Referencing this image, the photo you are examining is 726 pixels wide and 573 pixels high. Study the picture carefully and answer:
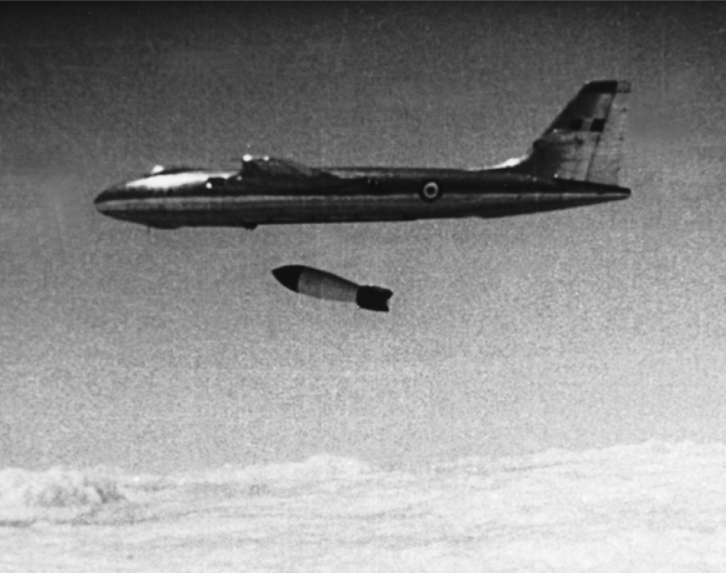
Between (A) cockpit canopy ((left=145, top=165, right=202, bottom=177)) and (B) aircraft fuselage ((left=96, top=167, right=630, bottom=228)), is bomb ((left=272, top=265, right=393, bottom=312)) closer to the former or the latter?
(B) aircraft fuselage ((left=96, top=167, right=630, bottom=228))

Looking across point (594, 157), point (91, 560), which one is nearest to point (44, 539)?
point (91, 560)

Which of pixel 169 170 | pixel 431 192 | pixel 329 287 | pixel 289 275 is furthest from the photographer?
pixel 289 275

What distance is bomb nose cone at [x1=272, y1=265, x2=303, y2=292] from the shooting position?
6.53 metres

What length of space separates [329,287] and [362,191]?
806 millimetres

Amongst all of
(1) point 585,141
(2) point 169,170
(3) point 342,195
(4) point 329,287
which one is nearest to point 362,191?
(3) point 342,195

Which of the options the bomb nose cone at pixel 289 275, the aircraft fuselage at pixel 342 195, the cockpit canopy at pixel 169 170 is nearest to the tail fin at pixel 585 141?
the aircraft fuselage at pixel 342 195

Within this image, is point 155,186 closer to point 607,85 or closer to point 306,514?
point 607,85

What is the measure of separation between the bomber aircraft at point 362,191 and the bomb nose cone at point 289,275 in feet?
1.76

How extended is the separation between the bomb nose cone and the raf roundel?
43.9 inches

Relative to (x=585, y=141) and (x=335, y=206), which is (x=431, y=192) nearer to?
(x=335, y=206)

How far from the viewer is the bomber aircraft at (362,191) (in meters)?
5.96

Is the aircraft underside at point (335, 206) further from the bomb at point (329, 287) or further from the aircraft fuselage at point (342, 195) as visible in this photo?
the bomb at point (329, 287)

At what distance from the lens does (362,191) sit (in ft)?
19.6

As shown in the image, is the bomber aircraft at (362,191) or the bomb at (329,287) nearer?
the bomber aircraft at (362,191)
